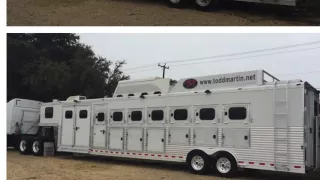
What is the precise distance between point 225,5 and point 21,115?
11012 mm

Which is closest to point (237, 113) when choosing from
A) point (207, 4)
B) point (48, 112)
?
point (207, 4)

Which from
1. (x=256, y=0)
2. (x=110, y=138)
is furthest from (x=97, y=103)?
(x=256, y=0)

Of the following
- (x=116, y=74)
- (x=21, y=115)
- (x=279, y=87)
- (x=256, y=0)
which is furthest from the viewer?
(x=116, y=74)

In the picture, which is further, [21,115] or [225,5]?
[21,115]

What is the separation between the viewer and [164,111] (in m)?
11.4

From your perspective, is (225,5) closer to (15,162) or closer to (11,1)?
(11,1)

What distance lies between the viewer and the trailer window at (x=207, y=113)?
407 inches

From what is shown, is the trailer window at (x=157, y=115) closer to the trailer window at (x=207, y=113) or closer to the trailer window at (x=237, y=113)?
the trailer window at (x=207, y=113)

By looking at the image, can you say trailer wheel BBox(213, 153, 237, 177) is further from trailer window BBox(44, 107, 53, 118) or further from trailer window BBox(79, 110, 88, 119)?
trailer window BBox(44, 107, 53, 118)

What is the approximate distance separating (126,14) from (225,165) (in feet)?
17.7

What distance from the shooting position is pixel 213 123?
10281 mm

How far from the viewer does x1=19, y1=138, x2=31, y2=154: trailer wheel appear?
16.0m

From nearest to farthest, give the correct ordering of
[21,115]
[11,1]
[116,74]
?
[11,1] → [21,115] → [116,74]

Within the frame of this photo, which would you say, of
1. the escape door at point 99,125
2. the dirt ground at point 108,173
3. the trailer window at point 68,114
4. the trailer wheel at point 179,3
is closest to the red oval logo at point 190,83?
the trailer wheel at point 179,3
